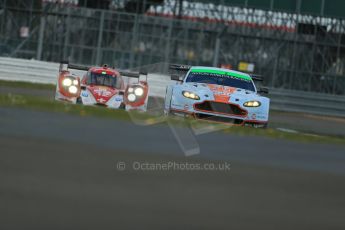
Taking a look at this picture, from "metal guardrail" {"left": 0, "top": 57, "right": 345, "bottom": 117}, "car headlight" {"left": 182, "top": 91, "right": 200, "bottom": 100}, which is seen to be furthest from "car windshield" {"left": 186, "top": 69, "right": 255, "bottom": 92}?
"metal guardrail" {"left": 0, "top": 57, "right": 345, "bottom": 117}

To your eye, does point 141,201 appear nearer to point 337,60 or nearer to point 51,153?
point 51,153

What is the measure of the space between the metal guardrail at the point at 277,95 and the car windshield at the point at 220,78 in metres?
9.08

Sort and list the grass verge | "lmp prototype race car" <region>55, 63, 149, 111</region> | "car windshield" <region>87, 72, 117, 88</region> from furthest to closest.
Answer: the grass verge, "car windshield" <region>87, 72, 117, 88</region>, "lmp prototype race car" <region>55, 63, 149, 111</region>

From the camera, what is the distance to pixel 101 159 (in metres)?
5.89

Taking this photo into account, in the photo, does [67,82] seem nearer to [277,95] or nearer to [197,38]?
[277,95]

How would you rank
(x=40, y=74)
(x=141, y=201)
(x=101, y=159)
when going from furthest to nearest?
(x=40, y=74)
(x=101, y=159)
(x=141, y=201)

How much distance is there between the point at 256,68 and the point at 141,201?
26.9 meters

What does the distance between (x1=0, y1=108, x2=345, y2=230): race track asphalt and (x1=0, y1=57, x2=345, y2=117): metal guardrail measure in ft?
49.5

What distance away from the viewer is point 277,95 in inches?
903

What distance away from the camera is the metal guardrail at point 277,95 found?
22.8m

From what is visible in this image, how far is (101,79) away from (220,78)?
201 centimetres

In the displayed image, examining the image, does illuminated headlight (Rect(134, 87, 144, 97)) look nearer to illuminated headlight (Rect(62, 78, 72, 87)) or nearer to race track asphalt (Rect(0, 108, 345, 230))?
illuminated headlight (Rect(62, 78, 72, 87))

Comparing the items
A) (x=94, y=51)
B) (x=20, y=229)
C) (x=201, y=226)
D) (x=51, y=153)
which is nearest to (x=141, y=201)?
(x=201, y=226)

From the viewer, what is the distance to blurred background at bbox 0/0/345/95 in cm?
3086
